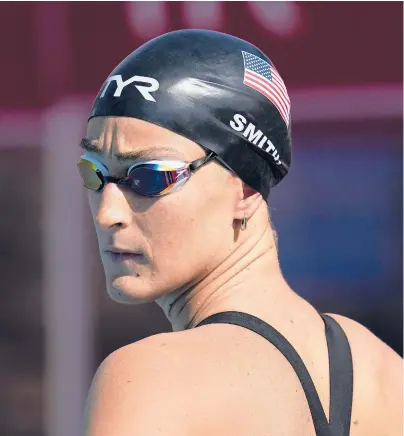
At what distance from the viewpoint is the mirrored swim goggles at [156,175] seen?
2756 millimetres

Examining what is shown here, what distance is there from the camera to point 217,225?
9.42 feet

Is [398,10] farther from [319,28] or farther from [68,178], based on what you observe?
[68,178]

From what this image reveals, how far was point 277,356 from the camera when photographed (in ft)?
8.52

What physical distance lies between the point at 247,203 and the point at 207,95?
1.21 ft

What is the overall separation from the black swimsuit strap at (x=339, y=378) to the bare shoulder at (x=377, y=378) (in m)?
0.06

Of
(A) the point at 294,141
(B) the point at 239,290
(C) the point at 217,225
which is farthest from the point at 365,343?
(A) the point at 294,141

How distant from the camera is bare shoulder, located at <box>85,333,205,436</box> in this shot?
2279 mm

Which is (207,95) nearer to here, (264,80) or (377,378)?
(264,80)

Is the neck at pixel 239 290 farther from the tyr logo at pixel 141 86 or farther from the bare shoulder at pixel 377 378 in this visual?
the tyr logo at pixel 141 86

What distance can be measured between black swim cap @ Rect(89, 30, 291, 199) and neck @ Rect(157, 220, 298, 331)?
0.72 feet

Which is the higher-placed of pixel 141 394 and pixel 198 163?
pixel 198 163

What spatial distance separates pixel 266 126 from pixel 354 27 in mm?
5727

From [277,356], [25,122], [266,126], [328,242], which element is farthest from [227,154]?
[25,122]

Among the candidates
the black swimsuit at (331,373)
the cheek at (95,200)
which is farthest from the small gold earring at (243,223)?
the cheek at (95,200)
